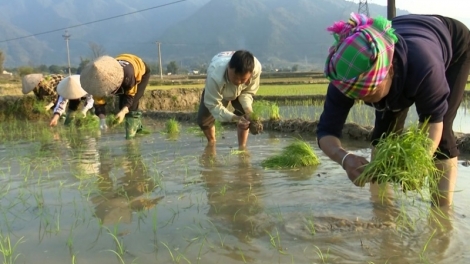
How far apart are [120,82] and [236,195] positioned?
2.26 meters

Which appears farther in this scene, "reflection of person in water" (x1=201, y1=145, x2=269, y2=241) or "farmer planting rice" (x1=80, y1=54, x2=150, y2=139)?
"farmer planting rice" (x1=80, y1=54, x2=150, y2=139)

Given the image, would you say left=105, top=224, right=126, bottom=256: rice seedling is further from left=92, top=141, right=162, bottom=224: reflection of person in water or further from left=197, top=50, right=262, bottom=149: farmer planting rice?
left=197, top=50, right=262, bottom=149: farmer planting rice

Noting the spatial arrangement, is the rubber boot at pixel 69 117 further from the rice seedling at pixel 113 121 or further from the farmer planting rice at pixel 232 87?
the farmer planting rice at pixel 232 87

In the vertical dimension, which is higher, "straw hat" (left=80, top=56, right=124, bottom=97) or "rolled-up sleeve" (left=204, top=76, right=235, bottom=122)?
"straw hat" (left=80, top=56, right=124, bottom=97)

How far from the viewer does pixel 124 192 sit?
326 cm

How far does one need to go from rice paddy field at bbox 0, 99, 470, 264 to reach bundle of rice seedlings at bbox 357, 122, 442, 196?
25 cm

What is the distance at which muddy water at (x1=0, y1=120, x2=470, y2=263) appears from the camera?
6.86 feet

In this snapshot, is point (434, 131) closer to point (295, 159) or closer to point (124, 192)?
point (295, 159)

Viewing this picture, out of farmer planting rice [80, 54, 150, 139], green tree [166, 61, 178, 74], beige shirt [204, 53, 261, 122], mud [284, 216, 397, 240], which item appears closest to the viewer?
mud [284, 216, 397, 240]

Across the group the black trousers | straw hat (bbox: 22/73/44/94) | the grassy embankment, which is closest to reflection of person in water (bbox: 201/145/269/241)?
the black trousers

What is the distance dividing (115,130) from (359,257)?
6256 mm

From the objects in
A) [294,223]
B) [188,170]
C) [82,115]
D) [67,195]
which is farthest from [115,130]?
[294,223]

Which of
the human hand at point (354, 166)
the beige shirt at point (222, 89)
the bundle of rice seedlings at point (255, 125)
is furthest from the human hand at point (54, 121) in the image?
the human hand at point (354, 166)

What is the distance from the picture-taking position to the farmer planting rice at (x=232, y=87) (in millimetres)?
3998
